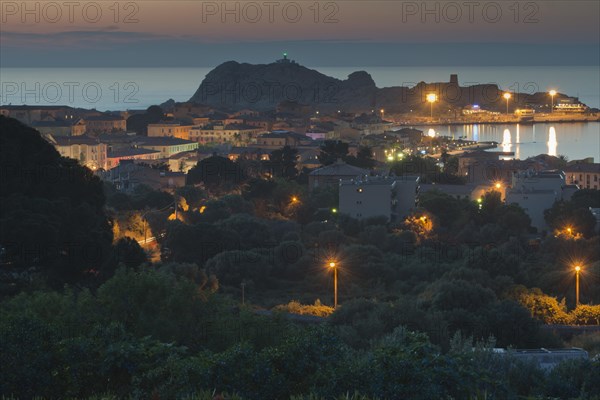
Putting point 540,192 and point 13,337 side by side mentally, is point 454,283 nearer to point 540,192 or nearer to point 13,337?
point 13,337

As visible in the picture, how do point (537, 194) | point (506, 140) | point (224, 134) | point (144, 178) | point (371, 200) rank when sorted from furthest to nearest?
point (506, 140) → point (224, 134) → point (144, 178) → point (537, 194) → point (371, 200)

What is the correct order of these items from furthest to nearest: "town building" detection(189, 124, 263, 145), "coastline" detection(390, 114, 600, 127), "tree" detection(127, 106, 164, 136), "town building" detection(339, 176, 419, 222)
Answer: "coastline" detection(390, 114, 600, 127), "tree" detection(127, 106, 164, 136), "town building" detection(189, 124, 263, 145), "town building" detection(339, 176, 419, 222)

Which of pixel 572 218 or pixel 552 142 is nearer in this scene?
pixel 572 218

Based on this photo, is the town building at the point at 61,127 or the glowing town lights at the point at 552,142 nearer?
the town building at the point at 61,127

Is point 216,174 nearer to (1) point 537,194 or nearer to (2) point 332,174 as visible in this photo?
(2) point 332,174

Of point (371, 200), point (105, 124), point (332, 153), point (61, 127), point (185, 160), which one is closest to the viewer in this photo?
point (371, 200)

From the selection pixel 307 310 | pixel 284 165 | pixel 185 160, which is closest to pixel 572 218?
pixel 307 310

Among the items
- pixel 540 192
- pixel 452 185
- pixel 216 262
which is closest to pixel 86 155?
pixel 452 185

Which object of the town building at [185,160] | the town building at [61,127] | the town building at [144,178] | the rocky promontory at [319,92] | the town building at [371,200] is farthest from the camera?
the rocky promontory at [319,92]

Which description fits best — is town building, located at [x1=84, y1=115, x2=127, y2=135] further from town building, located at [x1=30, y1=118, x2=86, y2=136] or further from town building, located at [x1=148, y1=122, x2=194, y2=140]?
town building, located at [x1=148, y1=122, x2=194, y2=140]

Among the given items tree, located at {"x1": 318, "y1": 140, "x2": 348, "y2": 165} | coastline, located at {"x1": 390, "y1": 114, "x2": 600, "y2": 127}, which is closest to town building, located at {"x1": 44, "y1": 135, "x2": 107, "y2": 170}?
tree, located at {"x1": 318, "y1": 140, "x2": 348, "y2": 165}

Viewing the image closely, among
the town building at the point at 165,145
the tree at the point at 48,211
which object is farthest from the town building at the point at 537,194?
the town building at the point at 165,145

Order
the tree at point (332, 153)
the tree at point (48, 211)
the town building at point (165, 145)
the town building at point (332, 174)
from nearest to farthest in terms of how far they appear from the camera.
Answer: the tree at point (48, 211) < the town building at point (332, 174) < the tree at point (332, 153) < the town building at point (165, 145)

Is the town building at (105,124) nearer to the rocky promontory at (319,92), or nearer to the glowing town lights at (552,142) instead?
the rocky promontory at (319,92)
